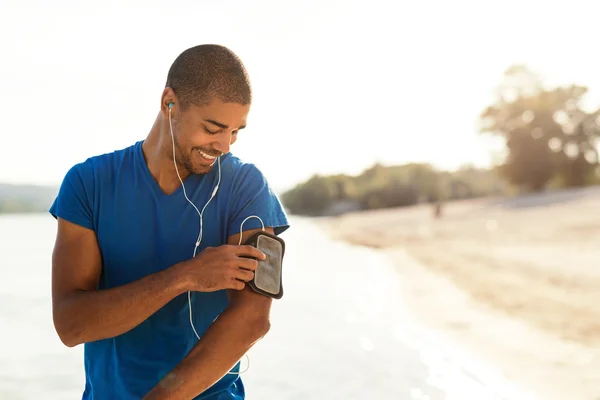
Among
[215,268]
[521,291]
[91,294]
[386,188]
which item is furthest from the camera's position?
[386,188]

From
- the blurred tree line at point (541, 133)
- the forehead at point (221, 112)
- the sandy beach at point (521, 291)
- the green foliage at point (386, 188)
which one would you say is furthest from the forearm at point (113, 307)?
the green foliage at point (386, 188)

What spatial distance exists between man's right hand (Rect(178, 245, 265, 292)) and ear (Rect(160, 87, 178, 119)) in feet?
1.42

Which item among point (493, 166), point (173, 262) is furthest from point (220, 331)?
point (493, 166)

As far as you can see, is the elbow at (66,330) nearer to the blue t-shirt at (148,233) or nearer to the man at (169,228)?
the man at (169,228)

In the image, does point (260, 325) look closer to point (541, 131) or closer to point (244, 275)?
point (244, 275)

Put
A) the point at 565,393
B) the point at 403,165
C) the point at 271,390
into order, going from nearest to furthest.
Answer: 1. the point at 565,393
2. the point at 271,390
3. the point at 403,165

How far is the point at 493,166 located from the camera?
37531 millimetres

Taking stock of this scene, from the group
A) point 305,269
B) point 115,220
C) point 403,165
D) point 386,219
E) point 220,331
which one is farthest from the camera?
point 403,165

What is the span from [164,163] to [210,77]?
261 millimetres

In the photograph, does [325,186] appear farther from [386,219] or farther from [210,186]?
[210,186]

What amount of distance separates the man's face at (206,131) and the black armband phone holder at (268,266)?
0.79 ft

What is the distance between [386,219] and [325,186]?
36109 millimetres

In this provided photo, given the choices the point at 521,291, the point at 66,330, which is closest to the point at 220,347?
the point at 66,330

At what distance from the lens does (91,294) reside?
1602 mm
